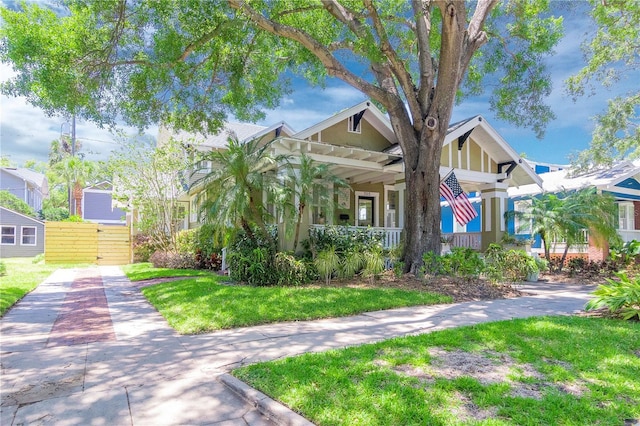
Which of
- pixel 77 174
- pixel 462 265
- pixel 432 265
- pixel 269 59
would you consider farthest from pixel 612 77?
pixel 77 174

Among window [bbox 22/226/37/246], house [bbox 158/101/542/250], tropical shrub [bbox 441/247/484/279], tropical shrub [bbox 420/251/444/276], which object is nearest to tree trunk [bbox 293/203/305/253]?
house [bbox 158/101/542/250]

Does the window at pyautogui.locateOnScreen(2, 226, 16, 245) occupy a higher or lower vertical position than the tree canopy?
lower

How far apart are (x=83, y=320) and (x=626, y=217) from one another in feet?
76.7

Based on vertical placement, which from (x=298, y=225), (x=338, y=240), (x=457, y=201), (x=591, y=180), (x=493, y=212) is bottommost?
(x=338, y=240)

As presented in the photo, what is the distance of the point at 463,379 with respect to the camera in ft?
A: 12.3

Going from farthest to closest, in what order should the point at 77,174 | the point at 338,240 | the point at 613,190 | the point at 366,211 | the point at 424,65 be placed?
the point at 77,174 → the point at 366,211 → the point at 613,190 → the point at 338,240 → the point at 424,65

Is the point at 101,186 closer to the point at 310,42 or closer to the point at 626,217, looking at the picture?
the point at 310,42

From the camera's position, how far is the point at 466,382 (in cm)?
368

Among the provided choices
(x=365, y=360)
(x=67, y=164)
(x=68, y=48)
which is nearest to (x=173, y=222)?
(x=68, y=48)

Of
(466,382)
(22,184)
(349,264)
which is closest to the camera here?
(466,382)

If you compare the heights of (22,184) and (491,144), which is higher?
(22,184)

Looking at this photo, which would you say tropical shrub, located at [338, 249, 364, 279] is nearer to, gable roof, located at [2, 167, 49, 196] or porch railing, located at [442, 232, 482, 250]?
porch railing, located at [442, 232, 482, 250]

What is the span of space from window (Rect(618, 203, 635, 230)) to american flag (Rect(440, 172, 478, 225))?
11802 mm

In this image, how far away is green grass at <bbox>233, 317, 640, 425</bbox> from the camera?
122 inches
